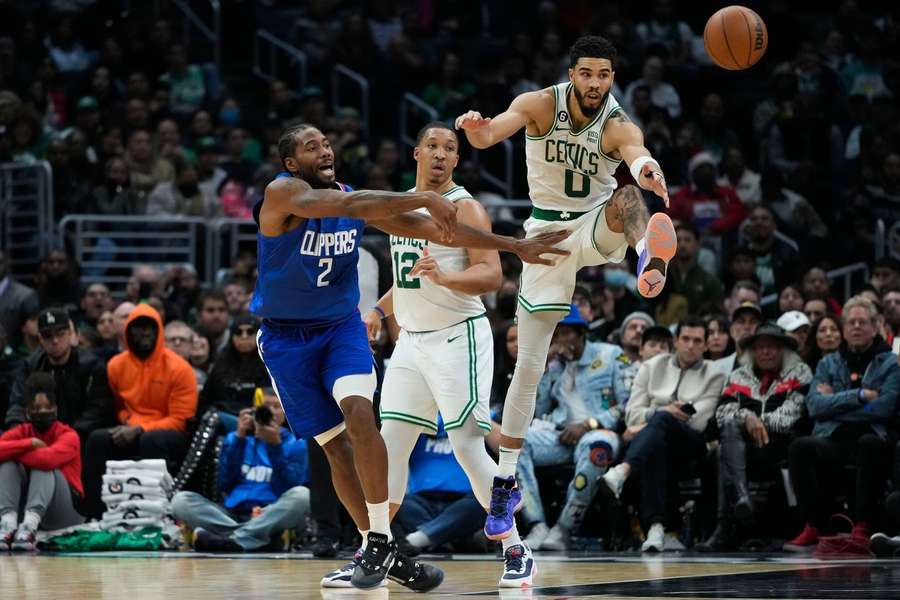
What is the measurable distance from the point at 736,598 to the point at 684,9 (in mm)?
14590

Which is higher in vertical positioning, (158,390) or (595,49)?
(595,49)

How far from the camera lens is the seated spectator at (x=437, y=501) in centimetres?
1137

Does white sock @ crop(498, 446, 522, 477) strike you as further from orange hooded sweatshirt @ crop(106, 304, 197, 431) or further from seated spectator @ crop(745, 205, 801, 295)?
seated spectator @ crop(745, 205, 801, 295)

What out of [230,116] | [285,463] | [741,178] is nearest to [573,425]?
[285,463]

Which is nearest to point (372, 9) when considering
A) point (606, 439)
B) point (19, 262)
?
point (19, 262)

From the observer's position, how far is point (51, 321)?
505 inches

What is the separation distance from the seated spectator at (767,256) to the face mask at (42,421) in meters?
6.75

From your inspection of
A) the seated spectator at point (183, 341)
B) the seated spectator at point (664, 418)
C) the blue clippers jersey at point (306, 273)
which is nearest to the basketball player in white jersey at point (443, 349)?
the blue clippers jersey at point (306, 273)

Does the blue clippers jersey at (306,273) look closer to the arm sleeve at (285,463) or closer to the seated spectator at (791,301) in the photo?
the arm sleeve at (285,463)

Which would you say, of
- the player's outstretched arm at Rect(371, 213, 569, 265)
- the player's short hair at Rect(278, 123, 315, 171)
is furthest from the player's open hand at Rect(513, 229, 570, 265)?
the player's short hair at Rect(278, 123, 315, 171)

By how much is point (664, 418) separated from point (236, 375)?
137 inches

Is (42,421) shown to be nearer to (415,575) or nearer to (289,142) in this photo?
(289,142)

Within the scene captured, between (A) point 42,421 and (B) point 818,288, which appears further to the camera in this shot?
(B) point 818,288

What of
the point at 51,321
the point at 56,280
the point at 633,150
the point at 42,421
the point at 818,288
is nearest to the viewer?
the point at 633,150
